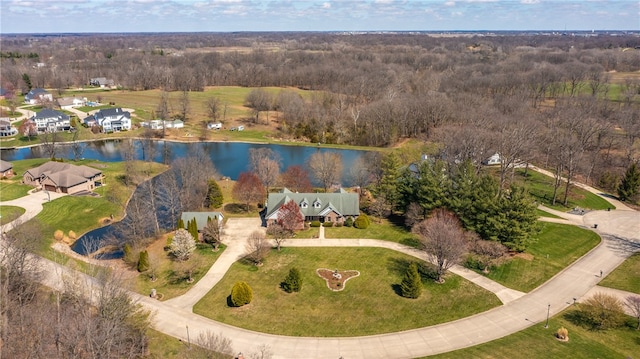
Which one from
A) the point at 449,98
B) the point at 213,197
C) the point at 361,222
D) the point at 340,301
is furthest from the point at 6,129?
the point at 449,98

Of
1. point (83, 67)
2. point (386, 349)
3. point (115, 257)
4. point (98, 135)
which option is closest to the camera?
point (386, 349)

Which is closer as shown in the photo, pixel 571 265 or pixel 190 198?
pixel 571 265

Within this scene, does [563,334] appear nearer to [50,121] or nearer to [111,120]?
[111,120]

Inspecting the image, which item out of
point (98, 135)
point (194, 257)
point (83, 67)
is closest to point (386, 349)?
point (194, 257)

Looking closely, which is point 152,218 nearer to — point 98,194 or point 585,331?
point 98,194

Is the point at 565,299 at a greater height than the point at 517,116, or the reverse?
the point at 517,116

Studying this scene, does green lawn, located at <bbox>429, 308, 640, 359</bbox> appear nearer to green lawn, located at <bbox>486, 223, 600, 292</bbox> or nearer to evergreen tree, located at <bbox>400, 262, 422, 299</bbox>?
green lawn, located at <bbox>486, 223, 600, 292</bbox>
